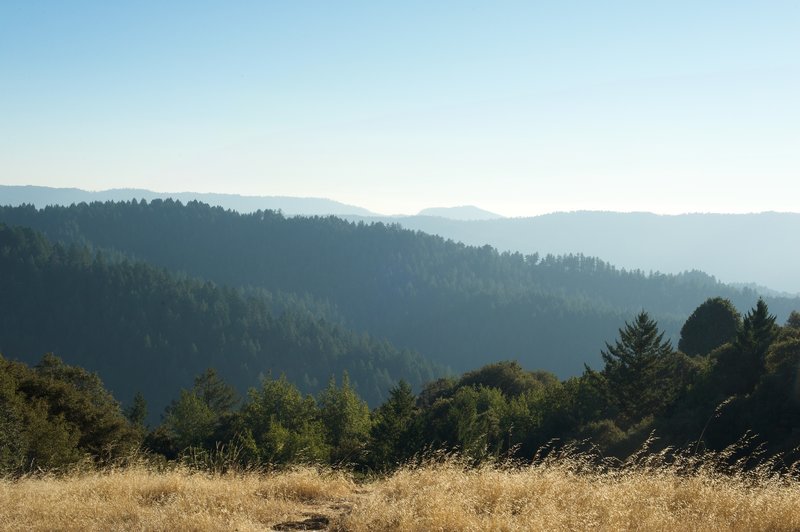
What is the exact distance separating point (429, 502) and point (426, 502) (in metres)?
0.07

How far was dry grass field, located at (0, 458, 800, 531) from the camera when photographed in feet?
21.2

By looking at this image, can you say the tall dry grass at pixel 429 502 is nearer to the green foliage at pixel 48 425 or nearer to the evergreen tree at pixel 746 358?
the green foliage at pixel 48 425

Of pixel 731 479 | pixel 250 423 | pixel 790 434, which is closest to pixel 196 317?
pixel 250 423

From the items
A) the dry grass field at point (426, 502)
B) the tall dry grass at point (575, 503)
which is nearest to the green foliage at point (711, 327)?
the tall dry grass at point (575, 503)

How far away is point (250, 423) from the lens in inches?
2013

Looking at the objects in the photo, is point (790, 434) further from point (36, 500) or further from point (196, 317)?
point (196, 317)

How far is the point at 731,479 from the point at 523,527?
319 centimetres

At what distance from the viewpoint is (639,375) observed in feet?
144

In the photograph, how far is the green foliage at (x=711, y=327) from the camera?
2261 inches

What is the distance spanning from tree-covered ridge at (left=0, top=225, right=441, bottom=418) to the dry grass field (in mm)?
155387

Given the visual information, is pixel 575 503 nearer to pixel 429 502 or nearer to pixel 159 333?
pixel 429 502

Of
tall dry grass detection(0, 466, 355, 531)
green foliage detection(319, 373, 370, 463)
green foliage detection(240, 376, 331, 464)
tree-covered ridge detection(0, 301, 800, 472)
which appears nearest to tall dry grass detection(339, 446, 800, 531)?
tall dry grass detection(0, 466, 355, 531)

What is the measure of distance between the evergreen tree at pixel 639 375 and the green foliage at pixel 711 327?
16.1 m

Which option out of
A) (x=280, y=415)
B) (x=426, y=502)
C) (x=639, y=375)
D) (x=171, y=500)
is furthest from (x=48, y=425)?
(x=639, y=375)
